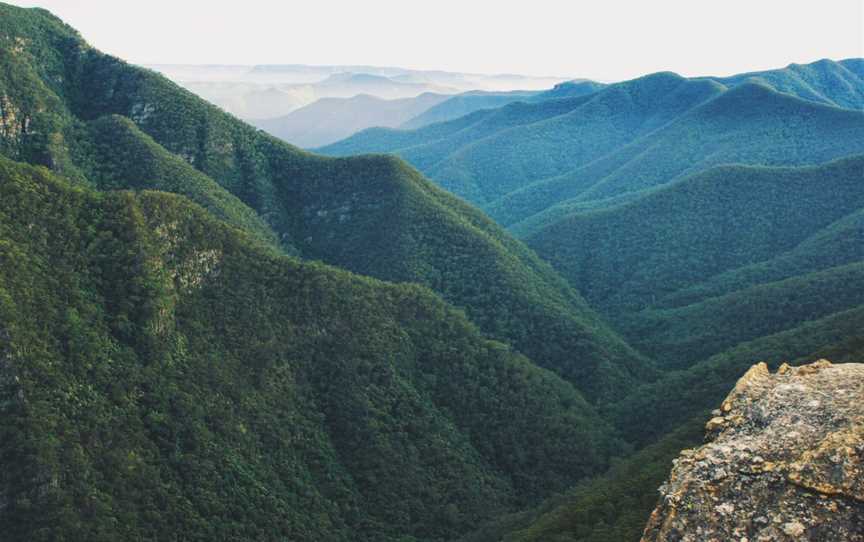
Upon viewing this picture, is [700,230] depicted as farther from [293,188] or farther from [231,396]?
[231,396]

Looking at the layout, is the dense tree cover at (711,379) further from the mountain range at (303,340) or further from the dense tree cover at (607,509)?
the dense tree cover at (607,509)

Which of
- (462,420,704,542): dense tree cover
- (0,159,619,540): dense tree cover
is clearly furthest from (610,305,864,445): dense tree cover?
(462,420,704,542): dense tree cover

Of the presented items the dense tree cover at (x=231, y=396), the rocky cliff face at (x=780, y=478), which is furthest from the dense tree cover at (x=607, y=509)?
the rocky cliff face at (x=780, y=478)

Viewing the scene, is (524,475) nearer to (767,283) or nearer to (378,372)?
(378,372)

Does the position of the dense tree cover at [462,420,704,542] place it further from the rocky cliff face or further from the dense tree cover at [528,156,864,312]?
the dense tree cover at [528,156,864,312]

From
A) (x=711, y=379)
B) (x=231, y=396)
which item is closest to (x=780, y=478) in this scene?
(x=231, y=396)

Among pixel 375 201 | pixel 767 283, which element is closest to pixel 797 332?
pixel 767 283
